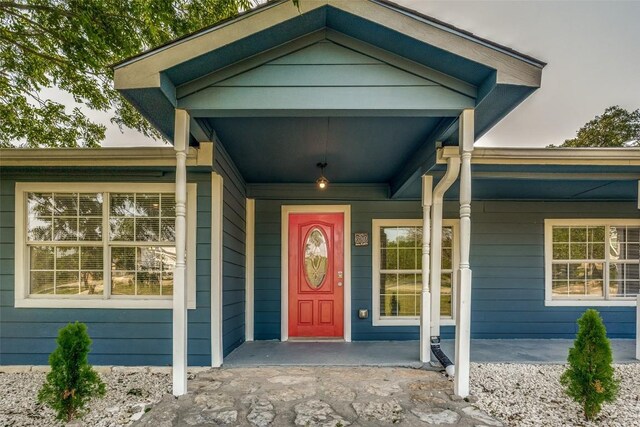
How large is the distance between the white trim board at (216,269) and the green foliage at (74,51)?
2378 millimetres

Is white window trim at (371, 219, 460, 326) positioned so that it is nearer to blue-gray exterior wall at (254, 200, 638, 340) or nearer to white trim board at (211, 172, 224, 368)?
blue-gray exterior wall at (254, 200, 638, 340)

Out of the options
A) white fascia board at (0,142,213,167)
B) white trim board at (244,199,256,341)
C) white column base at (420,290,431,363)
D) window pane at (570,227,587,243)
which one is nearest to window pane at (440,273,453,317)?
white column base at (420,290,431,363)

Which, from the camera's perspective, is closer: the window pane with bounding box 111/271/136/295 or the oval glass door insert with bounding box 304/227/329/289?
the window pane with bounding box 111/271/136/295

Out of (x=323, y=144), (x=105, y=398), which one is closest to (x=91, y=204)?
(x=105, y=398)

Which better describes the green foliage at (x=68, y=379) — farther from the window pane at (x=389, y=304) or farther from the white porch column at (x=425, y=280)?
the window pane at (x=389, y=304)

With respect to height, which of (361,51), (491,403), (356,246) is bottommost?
(491,403)

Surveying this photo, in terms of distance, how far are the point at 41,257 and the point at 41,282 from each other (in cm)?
28

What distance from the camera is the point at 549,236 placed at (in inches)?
225

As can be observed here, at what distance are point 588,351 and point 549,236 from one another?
3.28 metres

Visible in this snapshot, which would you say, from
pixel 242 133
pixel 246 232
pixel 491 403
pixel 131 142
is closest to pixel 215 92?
pixel 242 133

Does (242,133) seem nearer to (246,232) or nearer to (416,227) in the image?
(246,232)

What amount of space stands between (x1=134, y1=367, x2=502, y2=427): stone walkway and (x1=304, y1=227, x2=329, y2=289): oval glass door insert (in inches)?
77.7

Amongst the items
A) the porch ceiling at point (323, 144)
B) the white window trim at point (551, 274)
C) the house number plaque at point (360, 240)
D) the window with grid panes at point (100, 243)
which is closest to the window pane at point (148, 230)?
the window with grid panes at point (100, 243)

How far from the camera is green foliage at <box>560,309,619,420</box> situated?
2.79 meters
